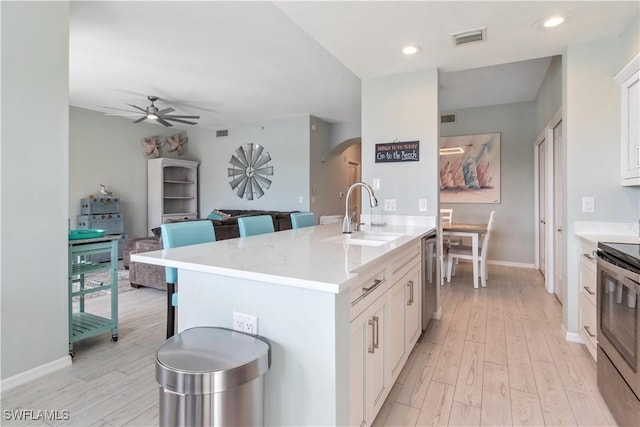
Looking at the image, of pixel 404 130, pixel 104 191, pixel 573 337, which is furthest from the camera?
pixel 104 191

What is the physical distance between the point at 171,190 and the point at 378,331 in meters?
7.26

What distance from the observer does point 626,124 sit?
2.45 metres

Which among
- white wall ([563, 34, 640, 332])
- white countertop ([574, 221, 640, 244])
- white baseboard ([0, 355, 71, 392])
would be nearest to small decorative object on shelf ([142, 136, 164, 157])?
white baseboard ([0, 355, 71, 392])

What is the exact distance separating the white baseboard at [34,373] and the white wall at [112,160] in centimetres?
449

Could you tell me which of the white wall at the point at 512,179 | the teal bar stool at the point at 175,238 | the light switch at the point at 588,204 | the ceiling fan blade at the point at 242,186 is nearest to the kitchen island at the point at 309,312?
the teal bar stool at the point at 175,238

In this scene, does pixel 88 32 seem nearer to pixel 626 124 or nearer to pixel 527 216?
pixel 626 124

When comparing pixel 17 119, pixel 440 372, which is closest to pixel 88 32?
pixel 17 119

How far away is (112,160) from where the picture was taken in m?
6.50

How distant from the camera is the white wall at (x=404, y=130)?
3.31 metres

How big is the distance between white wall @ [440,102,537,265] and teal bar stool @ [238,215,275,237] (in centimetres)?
425

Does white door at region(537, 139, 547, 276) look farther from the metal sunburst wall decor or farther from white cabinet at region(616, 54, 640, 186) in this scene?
the metal sunburst wall decor

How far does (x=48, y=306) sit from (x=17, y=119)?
1206mm

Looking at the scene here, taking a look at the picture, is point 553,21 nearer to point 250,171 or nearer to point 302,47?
point 302,47

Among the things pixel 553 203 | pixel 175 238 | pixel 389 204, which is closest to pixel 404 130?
pixel 389 204
